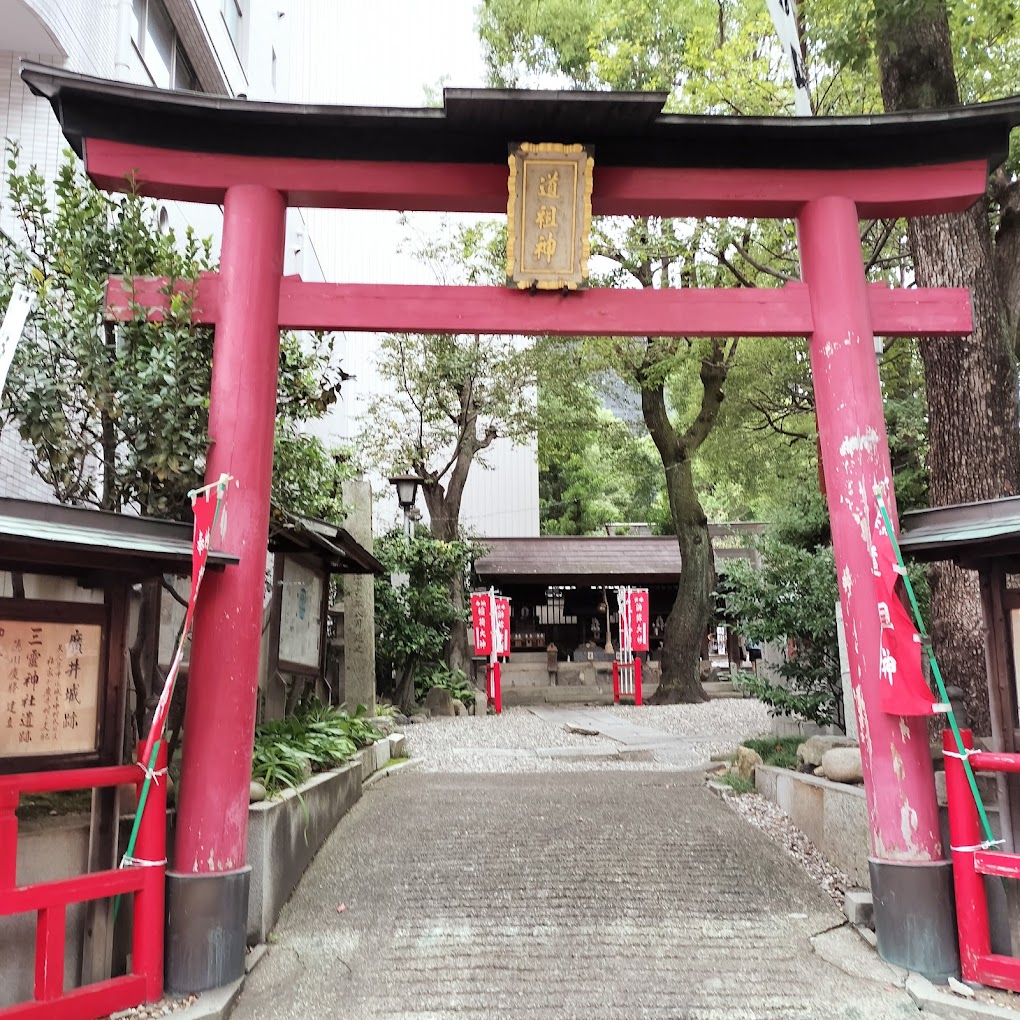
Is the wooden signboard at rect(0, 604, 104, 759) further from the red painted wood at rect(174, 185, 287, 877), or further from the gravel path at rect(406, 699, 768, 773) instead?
the gravel path at rect(406, 699, 768, 773)

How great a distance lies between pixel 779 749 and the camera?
8930mm

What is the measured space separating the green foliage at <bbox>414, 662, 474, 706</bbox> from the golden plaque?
1306cm

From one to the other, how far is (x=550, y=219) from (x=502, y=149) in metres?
0.57

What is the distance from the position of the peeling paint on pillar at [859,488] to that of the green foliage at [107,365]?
13.1 ft

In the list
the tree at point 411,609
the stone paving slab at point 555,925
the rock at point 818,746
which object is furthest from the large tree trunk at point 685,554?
the stone paving slab at point 555,925

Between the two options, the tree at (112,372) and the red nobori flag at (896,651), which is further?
the tree at (112,372)

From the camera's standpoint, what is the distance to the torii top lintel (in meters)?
5.16

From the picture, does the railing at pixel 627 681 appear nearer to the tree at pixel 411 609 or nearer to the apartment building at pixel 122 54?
the tree at pixel 411 609

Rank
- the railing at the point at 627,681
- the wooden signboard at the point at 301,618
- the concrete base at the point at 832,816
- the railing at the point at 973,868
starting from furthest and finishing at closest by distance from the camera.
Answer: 1. the railing at the point at 627,681
2. the wooden signboard at the point at 301,618
3. the concrete base at the point at 832,816
4. the railing at the point at 973,868

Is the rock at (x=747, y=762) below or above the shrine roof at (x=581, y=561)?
below

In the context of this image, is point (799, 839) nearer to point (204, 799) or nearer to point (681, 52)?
point (204, 799)

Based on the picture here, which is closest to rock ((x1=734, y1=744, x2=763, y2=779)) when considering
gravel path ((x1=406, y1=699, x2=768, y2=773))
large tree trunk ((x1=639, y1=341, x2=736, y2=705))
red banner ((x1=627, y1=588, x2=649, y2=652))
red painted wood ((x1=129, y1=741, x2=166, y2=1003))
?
gravel path ((x1=406, y1=699, x2=768, y2=773))

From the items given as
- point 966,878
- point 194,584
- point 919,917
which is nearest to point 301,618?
point 194,584

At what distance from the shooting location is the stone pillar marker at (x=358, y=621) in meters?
12.0
